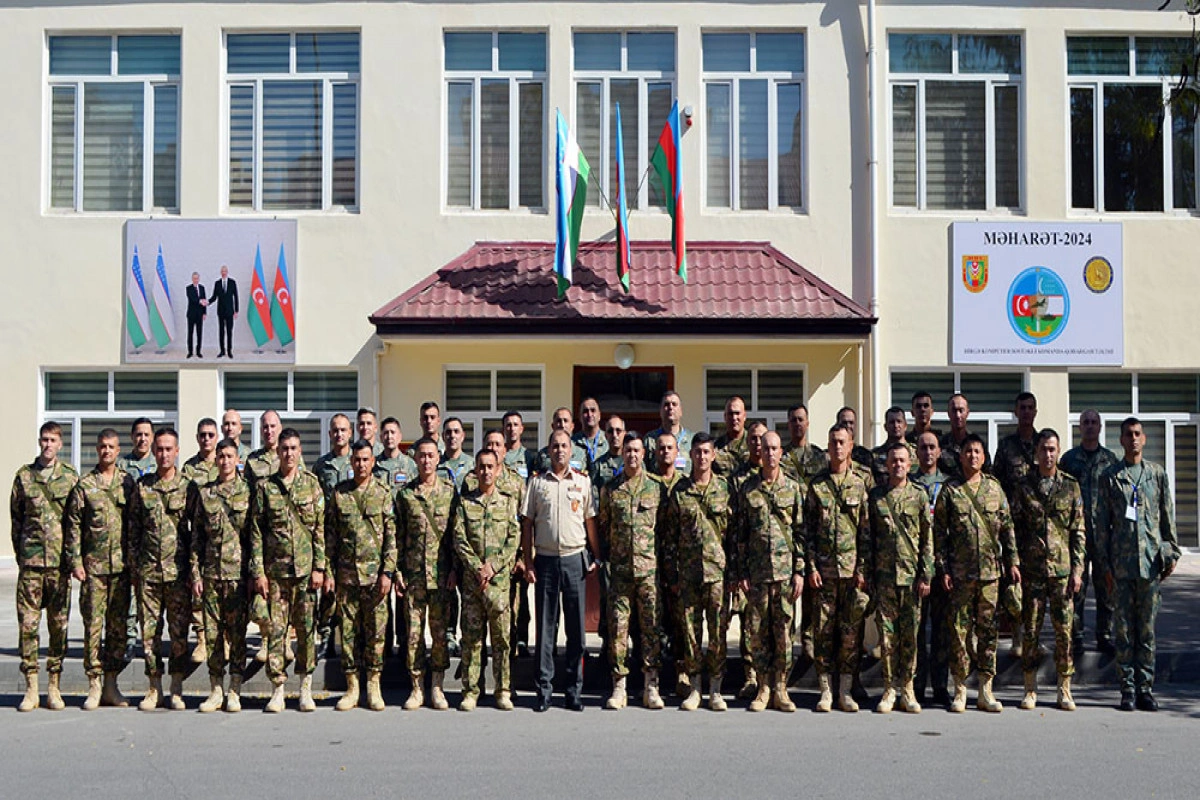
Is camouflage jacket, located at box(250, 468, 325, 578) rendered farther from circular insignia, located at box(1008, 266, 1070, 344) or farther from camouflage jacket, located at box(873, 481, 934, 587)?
circular insignia, located at box(1008, 266, 1070, 344)

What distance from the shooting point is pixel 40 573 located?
8.87 m

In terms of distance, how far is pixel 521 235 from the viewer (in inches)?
629

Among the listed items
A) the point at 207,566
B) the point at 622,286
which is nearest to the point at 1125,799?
the point at 207,566

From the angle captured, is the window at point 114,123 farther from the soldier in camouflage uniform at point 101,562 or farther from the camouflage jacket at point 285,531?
the camouflage jacket at point 285,531

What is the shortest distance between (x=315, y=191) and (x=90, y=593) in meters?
8.36

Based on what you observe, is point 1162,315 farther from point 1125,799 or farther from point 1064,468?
point 1125,799

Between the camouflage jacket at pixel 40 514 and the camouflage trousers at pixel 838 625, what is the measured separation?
17.3 feet

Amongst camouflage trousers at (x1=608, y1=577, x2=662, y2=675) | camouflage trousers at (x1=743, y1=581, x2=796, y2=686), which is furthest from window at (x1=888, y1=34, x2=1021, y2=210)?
camouflage trousers at (x1=608, y1=577, x2=662, y2=675)

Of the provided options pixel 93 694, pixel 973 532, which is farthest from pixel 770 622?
pixel 93 694

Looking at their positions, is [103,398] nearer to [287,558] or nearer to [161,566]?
[161,566]

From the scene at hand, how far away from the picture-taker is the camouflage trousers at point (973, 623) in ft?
28.6

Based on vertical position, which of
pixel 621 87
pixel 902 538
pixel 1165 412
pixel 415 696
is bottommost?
pixel 415 696

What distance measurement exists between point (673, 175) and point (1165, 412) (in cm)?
716

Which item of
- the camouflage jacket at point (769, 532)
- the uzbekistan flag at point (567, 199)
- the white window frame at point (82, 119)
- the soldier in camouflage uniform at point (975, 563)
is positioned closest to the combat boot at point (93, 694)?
the camouflage jacket at point (769, 532)
